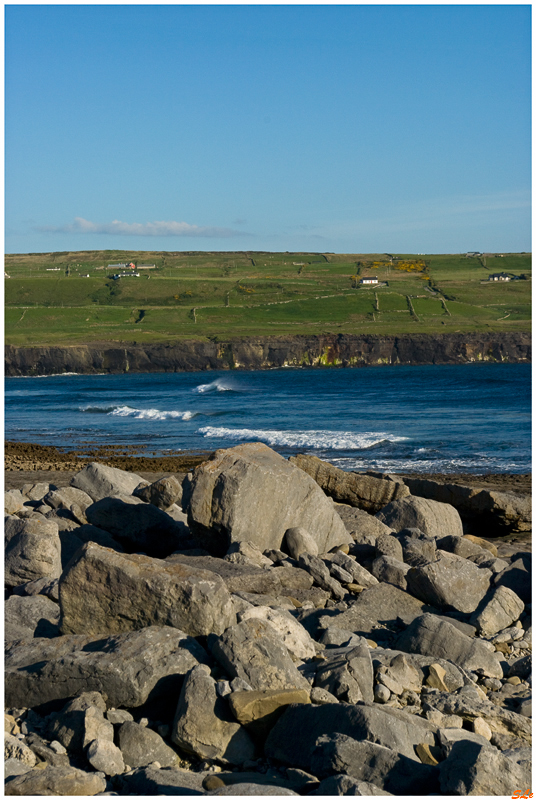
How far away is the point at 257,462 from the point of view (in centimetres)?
1123

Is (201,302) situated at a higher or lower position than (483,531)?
higher

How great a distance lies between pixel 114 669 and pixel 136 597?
110 centimetres

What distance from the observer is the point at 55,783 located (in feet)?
16.6

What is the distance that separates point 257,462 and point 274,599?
2763 mm

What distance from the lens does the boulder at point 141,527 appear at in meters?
12.3

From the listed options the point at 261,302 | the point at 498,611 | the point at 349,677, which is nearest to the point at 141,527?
the point at 498,611

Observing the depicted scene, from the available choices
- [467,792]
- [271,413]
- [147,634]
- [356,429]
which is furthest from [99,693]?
[271,413]

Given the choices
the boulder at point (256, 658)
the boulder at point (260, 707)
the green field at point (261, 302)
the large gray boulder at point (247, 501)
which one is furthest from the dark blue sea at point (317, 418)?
the green field at point (261, 302)

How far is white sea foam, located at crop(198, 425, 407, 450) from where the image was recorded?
1318 inches

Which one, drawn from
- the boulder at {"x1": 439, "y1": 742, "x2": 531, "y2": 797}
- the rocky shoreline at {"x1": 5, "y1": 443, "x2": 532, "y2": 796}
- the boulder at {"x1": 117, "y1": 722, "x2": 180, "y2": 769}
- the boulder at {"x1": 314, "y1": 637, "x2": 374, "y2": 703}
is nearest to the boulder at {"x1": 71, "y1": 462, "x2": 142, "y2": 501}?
the rocky shoreline at {"x1": 5, "y1": 443, "x2": 532, "y2": 796}

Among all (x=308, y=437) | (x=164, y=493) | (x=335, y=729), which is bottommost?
(x=308, y=437)

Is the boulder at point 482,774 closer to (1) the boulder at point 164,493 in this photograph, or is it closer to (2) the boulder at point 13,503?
(1) the boulder at point 164,493

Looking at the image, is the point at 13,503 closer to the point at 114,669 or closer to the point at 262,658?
the point at 114,669

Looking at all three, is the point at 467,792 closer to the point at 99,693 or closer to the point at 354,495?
the point at 99,693
